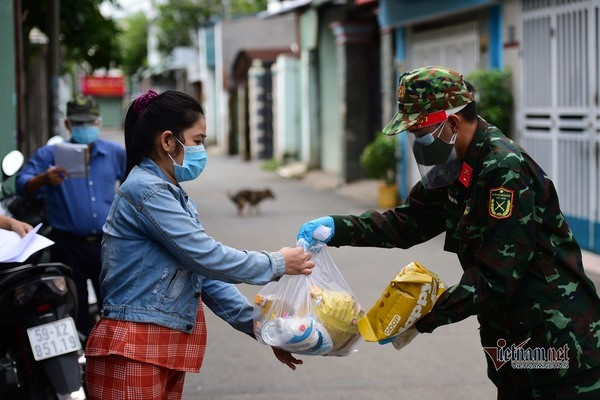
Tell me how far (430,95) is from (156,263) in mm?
1088

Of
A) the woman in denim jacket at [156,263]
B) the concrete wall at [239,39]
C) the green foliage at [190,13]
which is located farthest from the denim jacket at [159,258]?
the green foliage at [190,13]

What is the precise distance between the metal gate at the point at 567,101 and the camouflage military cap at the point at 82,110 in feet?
18.8

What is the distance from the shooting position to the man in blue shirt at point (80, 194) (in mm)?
6402

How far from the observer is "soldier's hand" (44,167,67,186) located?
20.7ft

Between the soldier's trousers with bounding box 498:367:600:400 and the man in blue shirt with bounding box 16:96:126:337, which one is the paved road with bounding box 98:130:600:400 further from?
the soldier's trousers with bounding box 498:367:600:400

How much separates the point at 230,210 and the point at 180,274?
13.7m

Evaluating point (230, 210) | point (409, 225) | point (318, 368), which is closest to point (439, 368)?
point (318, 368)

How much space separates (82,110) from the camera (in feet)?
22.3

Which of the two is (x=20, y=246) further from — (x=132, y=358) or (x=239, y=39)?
(x=239, y=39)

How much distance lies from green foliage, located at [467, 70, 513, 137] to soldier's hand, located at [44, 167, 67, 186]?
7087 mm

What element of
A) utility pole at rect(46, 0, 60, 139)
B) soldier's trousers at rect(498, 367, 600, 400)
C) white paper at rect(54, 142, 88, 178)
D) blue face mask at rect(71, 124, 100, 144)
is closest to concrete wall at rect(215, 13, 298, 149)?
utility pole at rect(46, 0, 60, 139)

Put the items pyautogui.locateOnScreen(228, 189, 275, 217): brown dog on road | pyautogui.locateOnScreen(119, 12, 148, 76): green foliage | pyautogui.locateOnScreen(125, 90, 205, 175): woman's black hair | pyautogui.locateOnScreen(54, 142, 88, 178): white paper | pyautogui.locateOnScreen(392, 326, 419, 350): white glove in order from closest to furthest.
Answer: pyautogui.locateOnScreen(392, 326, 419, 350): white glove
pyautogui.locateOnScreen(125, 90, 205, 175): woman's black hair
pyautogui.locateOnScreen(54, 142, 88, 178): white paper
pyautogui.locateOnScreen(228, 189, 275, 217): brown dog on road
pyautogui.locateOnScreen(119, 12, 148, 76): green foliage

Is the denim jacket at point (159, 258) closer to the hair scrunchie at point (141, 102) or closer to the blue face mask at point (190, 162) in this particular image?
the blue face mask at point (190, 162)

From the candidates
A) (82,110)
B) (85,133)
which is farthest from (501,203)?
(82,110)
